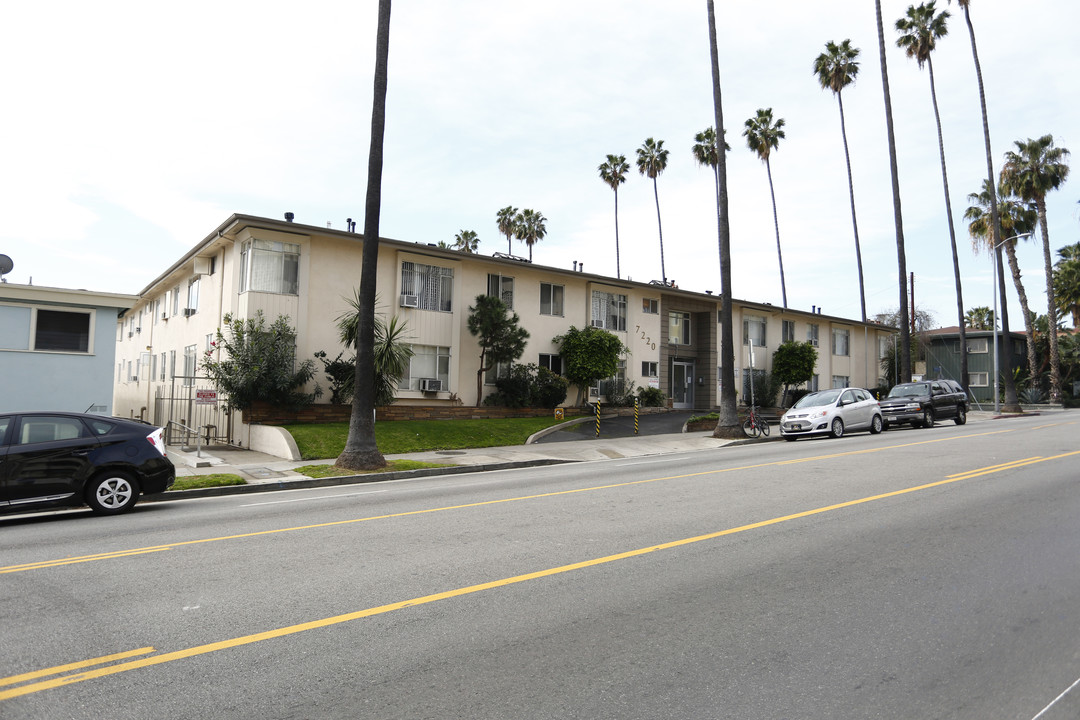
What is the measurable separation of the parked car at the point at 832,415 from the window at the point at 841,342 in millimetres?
21598

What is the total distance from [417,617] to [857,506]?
6442mm

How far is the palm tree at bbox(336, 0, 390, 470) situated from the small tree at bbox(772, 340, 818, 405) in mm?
28036

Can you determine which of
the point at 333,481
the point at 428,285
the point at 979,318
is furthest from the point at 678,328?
the point at 979,318

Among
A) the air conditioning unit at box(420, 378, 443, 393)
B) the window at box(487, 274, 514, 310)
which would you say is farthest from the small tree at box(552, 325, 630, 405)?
the air conditioning unit at box(420, 378, 443, 393)

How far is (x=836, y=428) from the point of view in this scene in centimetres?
2348

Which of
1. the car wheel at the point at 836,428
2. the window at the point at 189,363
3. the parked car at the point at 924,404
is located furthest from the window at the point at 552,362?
the window at the point at 189,363

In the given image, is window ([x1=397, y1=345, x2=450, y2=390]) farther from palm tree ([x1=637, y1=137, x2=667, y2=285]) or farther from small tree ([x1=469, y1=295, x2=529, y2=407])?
palm tree ([x1=637, y1=137, x2=667, y2=285])

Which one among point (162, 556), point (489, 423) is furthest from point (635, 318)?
point (162, 556)

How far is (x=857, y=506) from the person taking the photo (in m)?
9.10

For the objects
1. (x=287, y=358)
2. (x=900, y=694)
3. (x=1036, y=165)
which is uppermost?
(x=1036, y=165)

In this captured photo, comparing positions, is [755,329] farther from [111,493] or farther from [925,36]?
[111,493]

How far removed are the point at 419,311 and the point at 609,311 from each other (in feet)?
34.0

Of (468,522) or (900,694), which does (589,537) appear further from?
(900,694)

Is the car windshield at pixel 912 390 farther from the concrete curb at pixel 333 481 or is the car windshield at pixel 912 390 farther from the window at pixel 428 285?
the window at pixel 428 285
